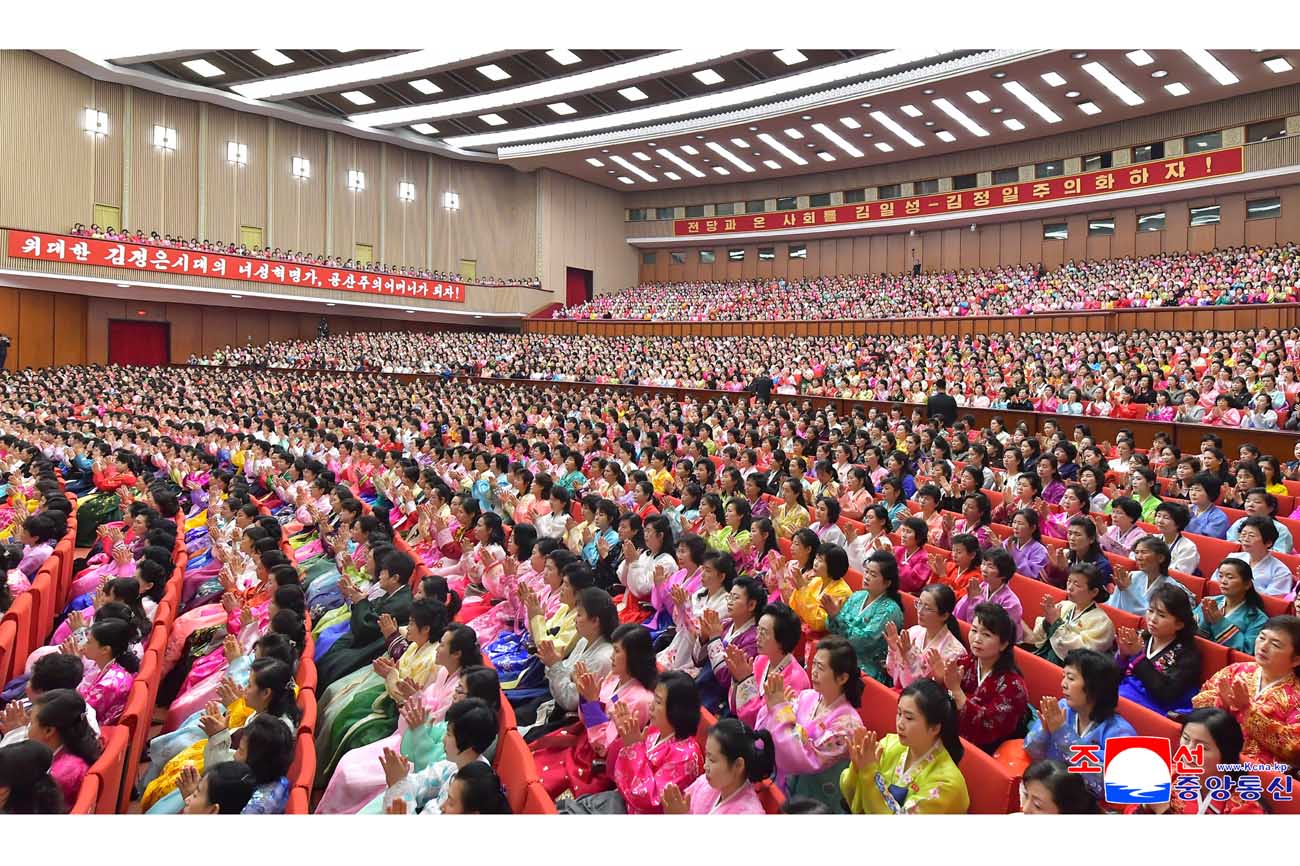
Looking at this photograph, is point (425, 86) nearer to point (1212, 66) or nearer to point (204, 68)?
point (204, 68)

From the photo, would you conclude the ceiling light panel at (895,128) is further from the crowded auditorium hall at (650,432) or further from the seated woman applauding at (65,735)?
the seated woman applauding at (65,735)

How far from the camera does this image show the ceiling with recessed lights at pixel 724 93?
1248cm

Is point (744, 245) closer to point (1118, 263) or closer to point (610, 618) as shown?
point (1118, 263)

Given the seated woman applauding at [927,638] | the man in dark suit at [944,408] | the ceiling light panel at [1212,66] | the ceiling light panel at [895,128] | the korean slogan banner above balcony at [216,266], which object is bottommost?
the seated woman applauding at [927,638]

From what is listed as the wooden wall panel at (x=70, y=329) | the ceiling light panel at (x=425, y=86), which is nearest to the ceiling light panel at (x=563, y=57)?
the ceiling light panel at (x=425, y=86)

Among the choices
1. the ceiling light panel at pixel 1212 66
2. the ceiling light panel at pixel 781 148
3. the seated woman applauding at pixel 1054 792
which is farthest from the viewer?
the ceiling light panel at pixel 781 148

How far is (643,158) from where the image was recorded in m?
18.9

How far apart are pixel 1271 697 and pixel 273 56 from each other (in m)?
16.1

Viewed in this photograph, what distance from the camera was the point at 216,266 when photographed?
1516 cm

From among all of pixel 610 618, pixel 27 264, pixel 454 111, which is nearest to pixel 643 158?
pixel 454 111

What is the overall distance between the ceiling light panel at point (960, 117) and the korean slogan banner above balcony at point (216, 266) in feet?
34.5

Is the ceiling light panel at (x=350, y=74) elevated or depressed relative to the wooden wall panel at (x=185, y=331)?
elevated

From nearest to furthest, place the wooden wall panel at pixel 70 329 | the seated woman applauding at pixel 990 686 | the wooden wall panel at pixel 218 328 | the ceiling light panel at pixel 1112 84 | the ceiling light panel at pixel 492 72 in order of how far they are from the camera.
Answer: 1. the seated woman applauding at pixel 990 686
2. the ceiling light panel at pixel 1112 84
3. the ceiling light panel at pixel 492 72
4. the wooden wall panel at pixel 70 329
5. the wooden wall panel at pixel 218 328

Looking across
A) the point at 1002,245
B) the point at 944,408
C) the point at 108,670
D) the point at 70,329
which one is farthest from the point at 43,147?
the point at 1002,245
